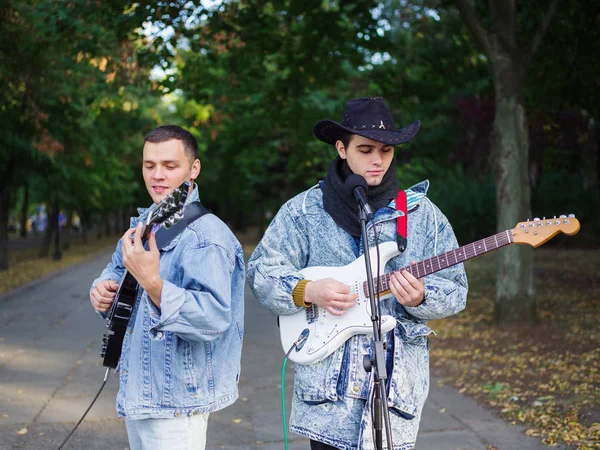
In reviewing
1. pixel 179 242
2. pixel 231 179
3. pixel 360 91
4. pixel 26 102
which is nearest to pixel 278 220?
pixel 179 242

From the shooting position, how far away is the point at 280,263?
3184 millimetres

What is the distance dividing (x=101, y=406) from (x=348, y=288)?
13.9ft

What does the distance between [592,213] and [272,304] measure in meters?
23.8

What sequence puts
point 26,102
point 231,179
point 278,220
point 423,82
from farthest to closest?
point 231,179 < point 26,102 < point 423,82 < point 278,220

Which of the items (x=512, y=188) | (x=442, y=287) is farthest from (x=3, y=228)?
(x=442, y=287)

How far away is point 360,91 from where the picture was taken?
17.0 metres

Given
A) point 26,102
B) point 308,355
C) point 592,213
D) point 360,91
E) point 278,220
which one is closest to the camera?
point 308,355

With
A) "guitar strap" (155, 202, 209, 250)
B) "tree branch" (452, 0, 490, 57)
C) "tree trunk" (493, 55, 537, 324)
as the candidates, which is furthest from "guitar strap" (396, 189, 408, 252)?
"tree branch" (452, 0, 490, 57)

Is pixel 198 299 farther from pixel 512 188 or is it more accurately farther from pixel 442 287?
pixel 512 188

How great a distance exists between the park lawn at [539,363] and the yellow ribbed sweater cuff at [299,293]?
3005mm

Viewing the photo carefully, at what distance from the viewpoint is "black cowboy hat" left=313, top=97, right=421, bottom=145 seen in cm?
304

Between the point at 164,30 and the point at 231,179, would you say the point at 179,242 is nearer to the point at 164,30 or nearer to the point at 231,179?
the point at 164,30

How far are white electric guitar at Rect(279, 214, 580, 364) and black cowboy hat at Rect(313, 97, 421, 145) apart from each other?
1.50ft

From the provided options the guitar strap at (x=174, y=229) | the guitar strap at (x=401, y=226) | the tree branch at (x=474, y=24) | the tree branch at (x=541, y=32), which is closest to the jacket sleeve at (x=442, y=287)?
the guitar strap at (x=401, y=226)
